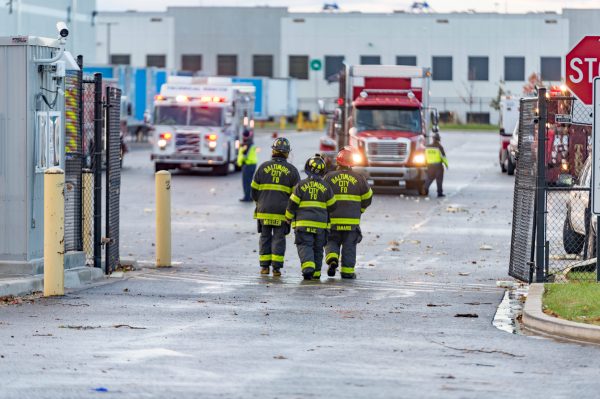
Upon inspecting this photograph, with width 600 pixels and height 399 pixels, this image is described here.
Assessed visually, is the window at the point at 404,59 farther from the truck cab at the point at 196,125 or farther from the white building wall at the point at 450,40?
the truck cab at the point at 196,125

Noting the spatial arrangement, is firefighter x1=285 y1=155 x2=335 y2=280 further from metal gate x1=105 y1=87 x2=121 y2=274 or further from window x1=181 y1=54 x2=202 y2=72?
window x1=181 y1=54 x2=202 y2=72

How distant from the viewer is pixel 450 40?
4038 inches

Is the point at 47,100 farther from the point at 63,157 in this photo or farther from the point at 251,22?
the point at 251,22

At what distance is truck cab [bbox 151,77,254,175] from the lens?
4447 cm

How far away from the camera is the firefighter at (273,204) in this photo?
18.8 m

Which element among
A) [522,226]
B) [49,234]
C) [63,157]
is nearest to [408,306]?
[522,226]

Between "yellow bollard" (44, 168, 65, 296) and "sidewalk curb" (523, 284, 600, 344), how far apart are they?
5107 mm

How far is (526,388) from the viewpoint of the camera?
1012 centimetres

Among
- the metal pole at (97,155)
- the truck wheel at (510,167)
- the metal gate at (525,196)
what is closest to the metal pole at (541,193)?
the metal gate at (525,196)

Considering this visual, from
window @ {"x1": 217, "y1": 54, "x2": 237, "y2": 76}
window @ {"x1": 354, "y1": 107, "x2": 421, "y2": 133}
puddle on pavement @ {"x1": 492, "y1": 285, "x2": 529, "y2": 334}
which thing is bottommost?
puddle on pavement @ {"x1": 492, "y1": 285, "x2": 529, "y2": 334}

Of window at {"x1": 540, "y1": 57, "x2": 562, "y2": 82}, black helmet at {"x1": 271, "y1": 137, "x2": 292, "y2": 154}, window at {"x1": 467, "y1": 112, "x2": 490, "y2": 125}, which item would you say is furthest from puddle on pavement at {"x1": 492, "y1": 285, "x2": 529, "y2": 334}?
window at {"x1": 467, "y1": 112, "x2": 490, "y2": 125}

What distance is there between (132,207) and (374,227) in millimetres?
6562

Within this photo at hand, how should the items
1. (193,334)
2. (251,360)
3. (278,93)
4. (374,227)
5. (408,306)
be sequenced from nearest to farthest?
1. (251,360)
2. (193,334)
3. (408,306)
4. (374,227)
5. (278,93)

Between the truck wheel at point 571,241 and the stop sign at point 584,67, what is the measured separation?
4.94 meters
